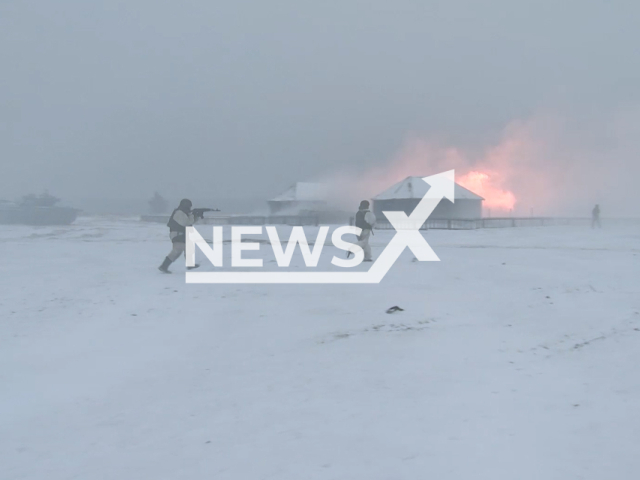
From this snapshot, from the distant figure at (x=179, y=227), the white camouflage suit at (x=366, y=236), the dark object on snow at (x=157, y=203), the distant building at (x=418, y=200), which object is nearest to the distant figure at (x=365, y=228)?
the white camouflage suit at (x=366, y=236)

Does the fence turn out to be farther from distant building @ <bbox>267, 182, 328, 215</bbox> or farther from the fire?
distant building @ <bbox>267, 182, 328, 215</bbox>

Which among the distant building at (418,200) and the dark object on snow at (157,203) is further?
the dark object on snow at (157,203)

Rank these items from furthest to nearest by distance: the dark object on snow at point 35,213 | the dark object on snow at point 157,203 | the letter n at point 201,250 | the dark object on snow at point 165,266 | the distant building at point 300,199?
the dark object on snow at point 157,203
the distant building at point 300,199
the dark object on snow at point 35,213
the letter n at point 201,250
the dark object on snow at point 165,266

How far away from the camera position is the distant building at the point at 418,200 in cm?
4462

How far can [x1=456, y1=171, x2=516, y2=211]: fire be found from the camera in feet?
187

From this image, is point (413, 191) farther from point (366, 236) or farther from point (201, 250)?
point (366, 236)

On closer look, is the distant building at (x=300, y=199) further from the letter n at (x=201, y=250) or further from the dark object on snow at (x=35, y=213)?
the letter n at (x=201, y=250)

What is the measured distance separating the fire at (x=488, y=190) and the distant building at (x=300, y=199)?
15344 millimetres

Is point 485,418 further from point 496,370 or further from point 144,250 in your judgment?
point 144,250

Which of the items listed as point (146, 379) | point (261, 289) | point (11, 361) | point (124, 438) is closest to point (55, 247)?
point (261, 289)

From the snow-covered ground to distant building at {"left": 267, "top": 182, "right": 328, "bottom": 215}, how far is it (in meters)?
47.6

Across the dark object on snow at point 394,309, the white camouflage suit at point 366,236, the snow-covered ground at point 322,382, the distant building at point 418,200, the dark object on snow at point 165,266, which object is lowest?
the snow-covered ground at point 322,382

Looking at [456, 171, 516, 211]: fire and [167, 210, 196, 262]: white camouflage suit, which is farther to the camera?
[456, 171, 516, 211]: fire

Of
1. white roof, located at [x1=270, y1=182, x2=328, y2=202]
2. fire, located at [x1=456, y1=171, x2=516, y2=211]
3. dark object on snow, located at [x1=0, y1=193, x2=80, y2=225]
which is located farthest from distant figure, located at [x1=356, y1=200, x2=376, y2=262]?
white roof, located at [x1=270, y1=182, x2=328, y2=202]
